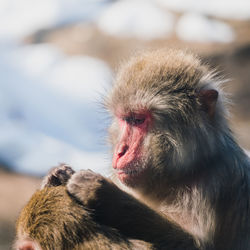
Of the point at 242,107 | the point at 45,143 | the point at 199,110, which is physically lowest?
the point at 199,110

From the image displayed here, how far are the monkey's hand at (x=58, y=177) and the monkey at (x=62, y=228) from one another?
131 mm

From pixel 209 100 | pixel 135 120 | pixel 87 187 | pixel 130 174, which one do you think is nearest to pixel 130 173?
pixel 130 174

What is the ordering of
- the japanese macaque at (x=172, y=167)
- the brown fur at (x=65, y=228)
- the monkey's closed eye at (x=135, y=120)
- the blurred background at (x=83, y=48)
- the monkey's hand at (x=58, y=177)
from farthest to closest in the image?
the blurred background at (x=83, y=48) < the monkey's closed eye at (x=135, y=120) < the monkey's hand at (x=58, y=177) < the japanese macaque at (x=172, y=167) < the brown fur at (x=65, y=228)

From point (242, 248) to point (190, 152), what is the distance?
26.8 inches

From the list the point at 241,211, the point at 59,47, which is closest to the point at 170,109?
the point at 241,211

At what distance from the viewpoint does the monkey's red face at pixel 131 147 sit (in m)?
4.17

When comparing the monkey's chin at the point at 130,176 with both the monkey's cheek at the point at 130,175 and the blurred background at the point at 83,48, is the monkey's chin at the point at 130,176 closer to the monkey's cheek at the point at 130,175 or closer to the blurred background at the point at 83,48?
the monkey's cheek at the point at 130,175

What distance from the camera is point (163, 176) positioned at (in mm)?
4180

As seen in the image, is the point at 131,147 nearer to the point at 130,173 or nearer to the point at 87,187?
the point at 130,173

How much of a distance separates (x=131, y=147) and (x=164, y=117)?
0.98 feet

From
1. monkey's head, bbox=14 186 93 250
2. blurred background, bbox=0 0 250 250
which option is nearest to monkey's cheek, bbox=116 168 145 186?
monkey's head, bbox=14 186 93 250

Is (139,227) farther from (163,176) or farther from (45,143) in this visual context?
(45,143)

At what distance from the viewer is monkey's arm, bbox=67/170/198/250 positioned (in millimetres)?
3689

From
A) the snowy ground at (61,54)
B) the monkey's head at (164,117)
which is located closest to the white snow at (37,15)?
the snowy ground at (61,54)
